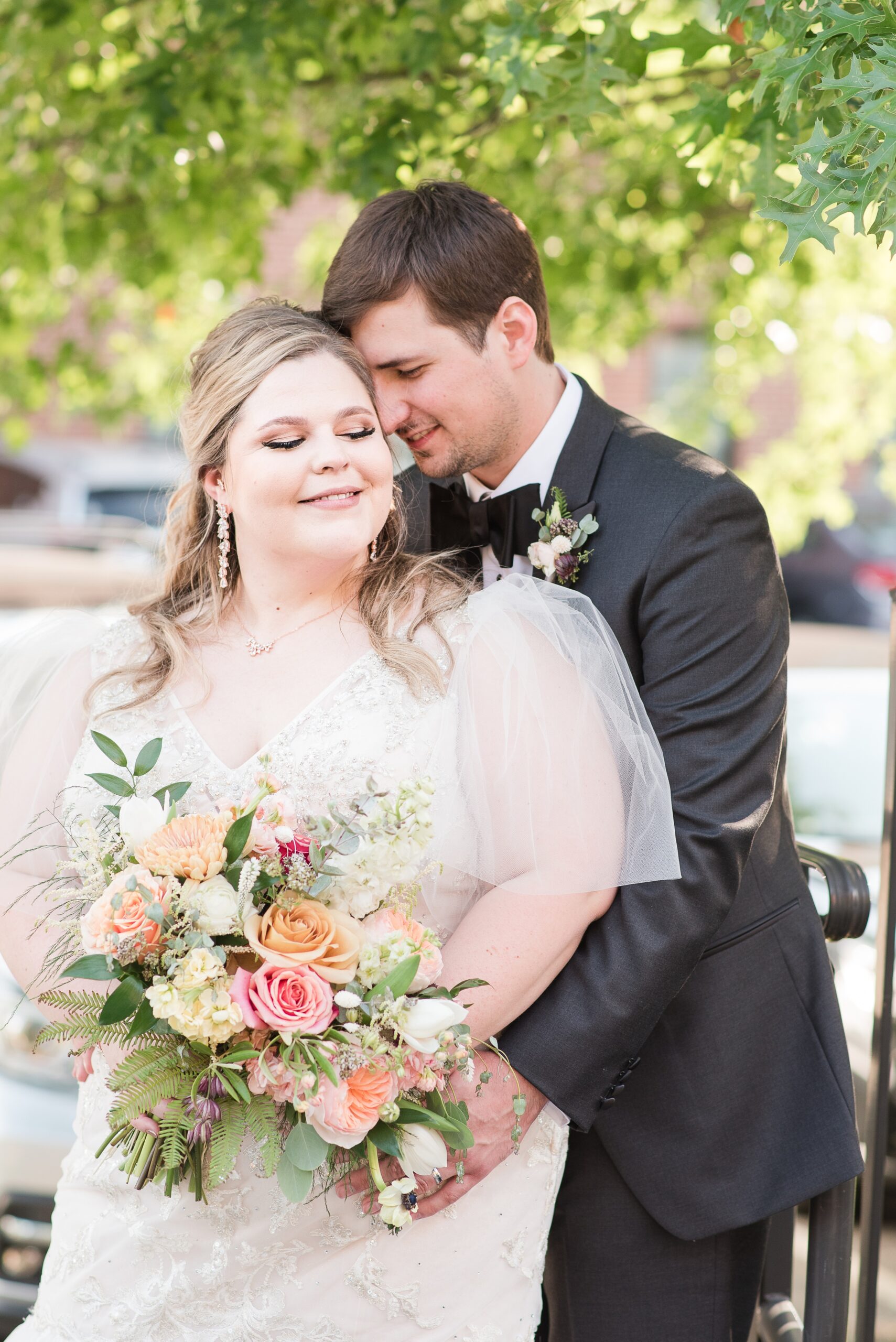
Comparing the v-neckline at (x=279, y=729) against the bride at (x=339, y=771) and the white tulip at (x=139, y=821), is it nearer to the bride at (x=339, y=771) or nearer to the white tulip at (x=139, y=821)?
the bride at (x=339, y=771)

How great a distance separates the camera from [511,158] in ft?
17.1

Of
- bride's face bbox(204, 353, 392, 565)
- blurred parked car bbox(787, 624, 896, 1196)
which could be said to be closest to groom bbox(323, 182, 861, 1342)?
bride's face bbox(204, 353, 392, 565)

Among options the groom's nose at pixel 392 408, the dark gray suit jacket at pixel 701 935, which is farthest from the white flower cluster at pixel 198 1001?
the groom's nose at pixel 392 408

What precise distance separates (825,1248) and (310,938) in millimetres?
1306

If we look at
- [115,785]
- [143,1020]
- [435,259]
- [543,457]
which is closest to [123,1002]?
[143,1020]

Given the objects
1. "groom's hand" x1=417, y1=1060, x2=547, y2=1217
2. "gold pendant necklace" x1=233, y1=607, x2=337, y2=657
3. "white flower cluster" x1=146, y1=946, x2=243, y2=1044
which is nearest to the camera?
Answer: "white flower cluster" x1=146, y1=946, x2=243, y2=1044

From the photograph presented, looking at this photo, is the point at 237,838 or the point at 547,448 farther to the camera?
the point at 547,448

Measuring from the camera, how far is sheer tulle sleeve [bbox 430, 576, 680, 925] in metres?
2.22

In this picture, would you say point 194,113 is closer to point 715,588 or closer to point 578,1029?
point 715,588

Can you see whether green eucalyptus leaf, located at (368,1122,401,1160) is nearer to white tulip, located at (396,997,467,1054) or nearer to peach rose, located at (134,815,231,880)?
white tulip, located at (396,997,467,1054)

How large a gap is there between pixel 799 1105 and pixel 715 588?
3.24ft

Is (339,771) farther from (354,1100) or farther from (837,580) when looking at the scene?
(837,580)

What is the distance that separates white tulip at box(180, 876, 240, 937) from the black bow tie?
1.10 m

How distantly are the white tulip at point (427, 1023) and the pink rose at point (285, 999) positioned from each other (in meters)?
0.12
